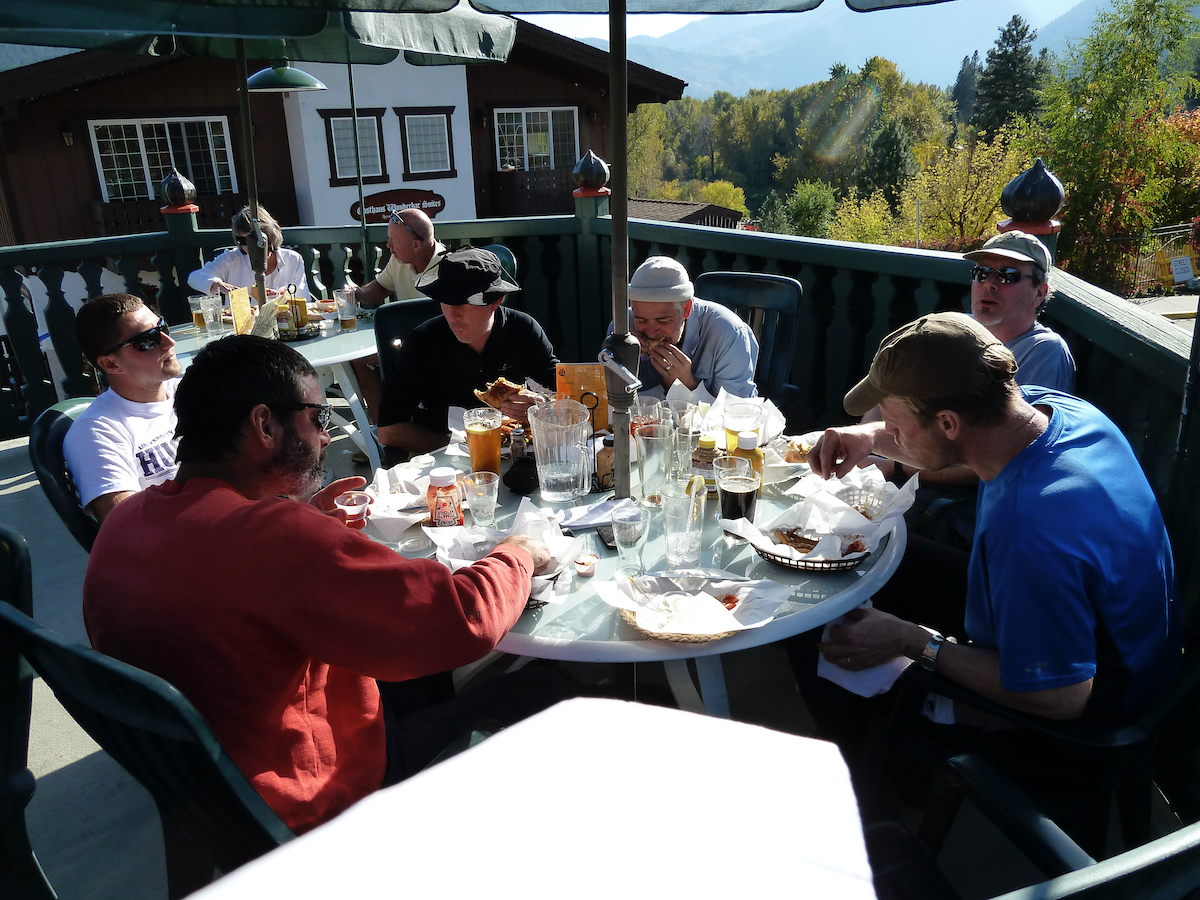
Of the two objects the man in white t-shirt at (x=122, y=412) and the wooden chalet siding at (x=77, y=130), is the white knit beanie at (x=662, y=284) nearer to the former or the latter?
the man in white t-shirt at (x=122, y=412)

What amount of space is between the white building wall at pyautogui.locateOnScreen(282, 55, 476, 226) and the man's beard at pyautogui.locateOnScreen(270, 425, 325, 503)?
19659mm

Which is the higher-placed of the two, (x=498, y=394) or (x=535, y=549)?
(x=498, y=394)

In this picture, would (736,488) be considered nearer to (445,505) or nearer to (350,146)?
(445,505)

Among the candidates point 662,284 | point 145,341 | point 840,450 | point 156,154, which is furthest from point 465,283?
point 156,154

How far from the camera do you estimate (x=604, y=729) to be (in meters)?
0.72

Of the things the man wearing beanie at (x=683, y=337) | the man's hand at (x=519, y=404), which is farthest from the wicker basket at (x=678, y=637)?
the man wearing beanie at (x=683, y=337)

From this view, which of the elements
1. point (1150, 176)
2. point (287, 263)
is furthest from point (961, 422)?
point (1150, 176)

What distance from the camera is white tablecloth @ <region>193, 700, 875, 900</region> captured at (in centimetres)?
56

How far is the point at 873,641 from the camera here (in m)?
1.85

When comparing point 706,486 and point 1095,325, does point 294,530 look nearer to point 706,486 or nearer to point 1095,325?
point 706,486

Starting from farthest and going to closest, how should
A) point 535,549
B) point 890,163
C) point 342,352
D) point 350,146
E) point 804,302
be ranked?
point 890,163, point 350,146, point 804,302, point 342,352, point 535,549

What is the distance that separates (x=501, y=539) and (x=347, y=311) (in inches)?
131

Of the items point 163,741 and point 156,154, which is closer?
point 163,741

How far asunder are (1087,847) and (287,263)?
5.59 m
